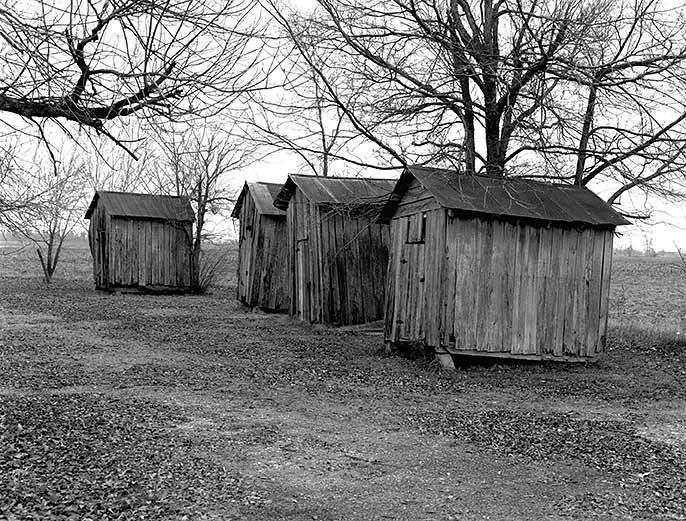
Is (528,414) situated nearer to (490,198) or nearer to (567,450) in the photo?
(567,450)

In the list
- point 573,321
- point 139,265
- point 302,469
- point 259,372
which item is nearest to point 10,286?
point 139,265

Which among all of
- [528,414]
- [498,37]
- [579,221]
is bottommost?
[528,414]

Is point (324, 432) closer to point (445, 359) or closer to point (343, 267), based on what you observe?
point (445, 359)

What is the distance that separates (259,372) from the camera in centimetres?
1243

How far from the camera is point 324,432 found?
8523 mm

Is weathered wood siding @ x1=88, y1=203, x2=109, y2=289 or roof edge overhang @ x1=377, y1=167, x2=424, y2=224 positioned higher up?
roof edge overhang @ x1=377, y1=167, x2=424, y2=224

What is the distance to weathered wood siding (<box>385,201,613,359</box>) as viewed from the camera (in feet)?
43.7

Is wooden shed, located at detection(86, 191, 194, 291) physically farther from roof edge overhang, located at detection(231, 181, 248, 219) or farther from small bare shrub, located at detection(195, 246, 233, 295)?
roof edge overhang, located at detection(231, 181, 248, 219)

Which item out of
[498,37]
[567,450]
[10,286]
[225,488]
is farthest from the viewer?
[10,286]

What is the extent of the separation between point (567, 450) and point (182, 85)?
18.5 ft

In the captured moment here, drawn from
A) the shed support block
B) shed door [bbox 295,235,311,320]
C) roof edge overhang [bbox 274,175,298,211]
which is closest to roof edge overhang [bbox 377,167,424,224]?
the shed support block

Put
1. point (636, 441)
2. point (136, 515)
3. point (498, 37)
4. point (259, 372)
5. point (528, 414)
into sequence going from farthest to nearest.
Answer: point (498, 37) → point (259, 372) → point (528, 414) → point (636, 441) → point (136, 515)

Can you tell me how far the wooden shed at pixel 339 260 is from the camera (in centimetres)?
1961

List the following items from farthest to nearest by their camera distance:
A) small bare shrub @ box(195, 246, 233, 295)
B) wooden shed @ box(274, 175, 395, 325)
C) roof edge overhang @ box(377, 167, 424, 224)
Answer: small bare shrub @ box(195, 246, 233, 295), wooden shed @ box(274, 175, 395, 325), roof edge overhang @ box(377, 167, 424, 224)
